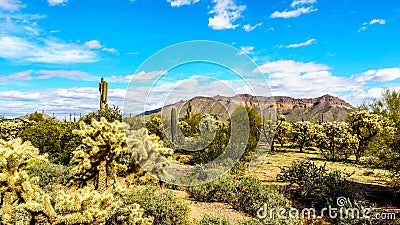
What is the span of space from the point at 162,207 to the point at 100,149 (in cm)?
339

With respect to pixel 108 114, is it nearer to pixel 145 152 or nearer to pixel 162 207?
pixel 162 207

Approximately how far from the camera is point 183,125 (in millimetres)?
23266

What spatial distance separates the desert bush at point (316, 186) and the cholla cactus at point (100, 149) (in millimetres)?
6289

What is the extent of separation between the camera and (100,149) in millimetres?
4465

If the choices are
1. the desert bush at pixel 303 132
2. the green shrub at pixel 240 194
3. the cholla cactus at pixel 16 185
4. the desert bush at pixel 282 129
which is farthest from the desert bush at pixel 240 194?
the desert bush at pixel 303 132

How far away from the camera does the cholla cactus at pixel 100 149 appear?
436cm

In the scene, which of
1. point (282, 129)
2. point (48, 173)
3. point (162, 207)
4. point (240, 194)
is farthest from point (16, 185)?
point (282, 129)

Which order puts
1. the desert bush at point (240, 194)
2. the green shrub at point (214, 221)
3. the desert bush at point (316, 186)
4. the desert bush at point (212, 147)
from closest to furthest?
the green shrub at point (214, 221), the desert bush at point (240, 194), the desert bush at point (316, 186), the desert bush at point (212, 147)

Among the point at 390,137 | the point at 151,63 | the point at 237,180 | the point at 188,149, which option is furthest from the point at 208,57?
the point at 188,149

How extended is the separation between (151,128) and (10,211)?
1191 cm

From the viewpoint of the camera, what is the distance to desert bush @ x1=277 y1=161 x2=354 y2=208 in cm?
900

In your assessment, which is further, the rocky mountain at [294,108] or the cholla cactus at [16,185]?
the rocky mountain at [294,108]

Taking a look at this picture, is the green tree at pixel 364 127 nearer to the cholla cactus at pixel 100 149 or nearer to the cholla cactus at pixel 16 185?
the cholla cactus at pixel 100 149

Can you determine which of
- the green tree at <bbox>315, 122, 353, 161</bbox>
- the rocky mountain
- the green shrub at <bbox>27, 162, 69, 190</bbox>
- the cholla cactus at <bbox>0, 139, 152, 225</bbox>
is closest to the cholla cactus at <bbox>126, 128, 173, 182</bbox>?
the cholla cactus at <bbox>0, 139, 152, 225</bbox>
